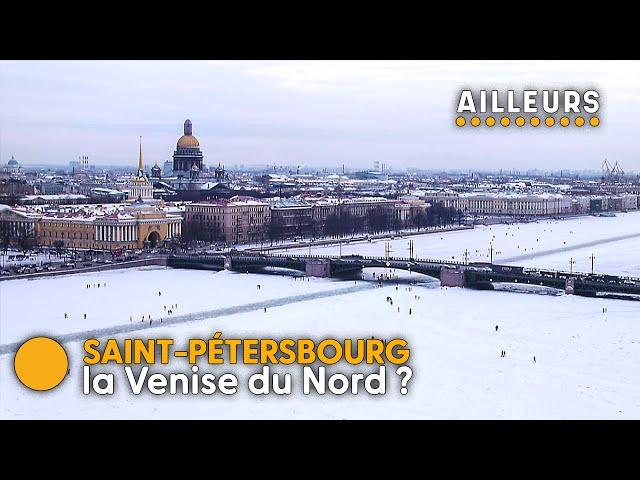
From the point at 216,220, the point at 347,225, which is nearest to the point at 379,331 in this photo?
the point at 216,220

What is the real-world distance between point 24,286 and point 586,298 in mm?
4763

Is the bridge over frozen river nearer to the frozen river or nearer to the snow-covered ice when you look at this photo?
the frozen river

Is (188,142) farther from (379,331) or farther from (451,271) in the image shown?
(379,331)

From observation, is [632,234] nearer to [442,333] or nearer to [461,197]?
[461,197]

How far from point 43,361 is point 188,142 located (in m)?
22.7

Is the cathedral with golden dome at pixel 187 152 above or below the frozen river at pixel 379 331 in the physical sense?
above

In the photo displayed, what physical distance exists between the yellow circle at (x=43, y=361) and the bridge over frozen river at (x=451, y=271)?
257 inches

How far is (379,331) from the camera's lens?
6.72 meters

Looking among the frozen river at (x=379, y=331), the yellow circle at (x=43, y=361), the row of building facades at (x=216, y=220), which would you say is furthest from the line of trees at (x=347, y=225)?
the yellow circle at (x=43, y=361)

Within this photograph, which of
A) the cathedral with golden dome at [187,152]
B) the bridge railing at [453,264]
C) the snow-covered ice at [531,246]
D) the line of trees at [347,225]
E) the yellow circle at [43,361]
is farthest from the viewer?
the cathedral with golden dome at [187,152]

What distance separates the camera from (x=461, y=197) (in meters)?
24.0

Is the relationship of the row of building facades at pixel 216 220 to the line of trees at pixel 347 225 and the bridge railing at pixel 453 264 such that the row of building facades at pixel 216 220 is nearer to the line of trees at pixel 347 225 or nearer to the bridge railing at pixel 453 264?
the line of trees at pixel 347 225

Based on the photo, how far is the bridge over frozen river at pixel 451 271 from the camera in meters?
8.77

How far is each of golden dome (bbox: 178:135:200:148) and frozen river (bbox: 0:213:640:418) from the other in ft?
47.4
